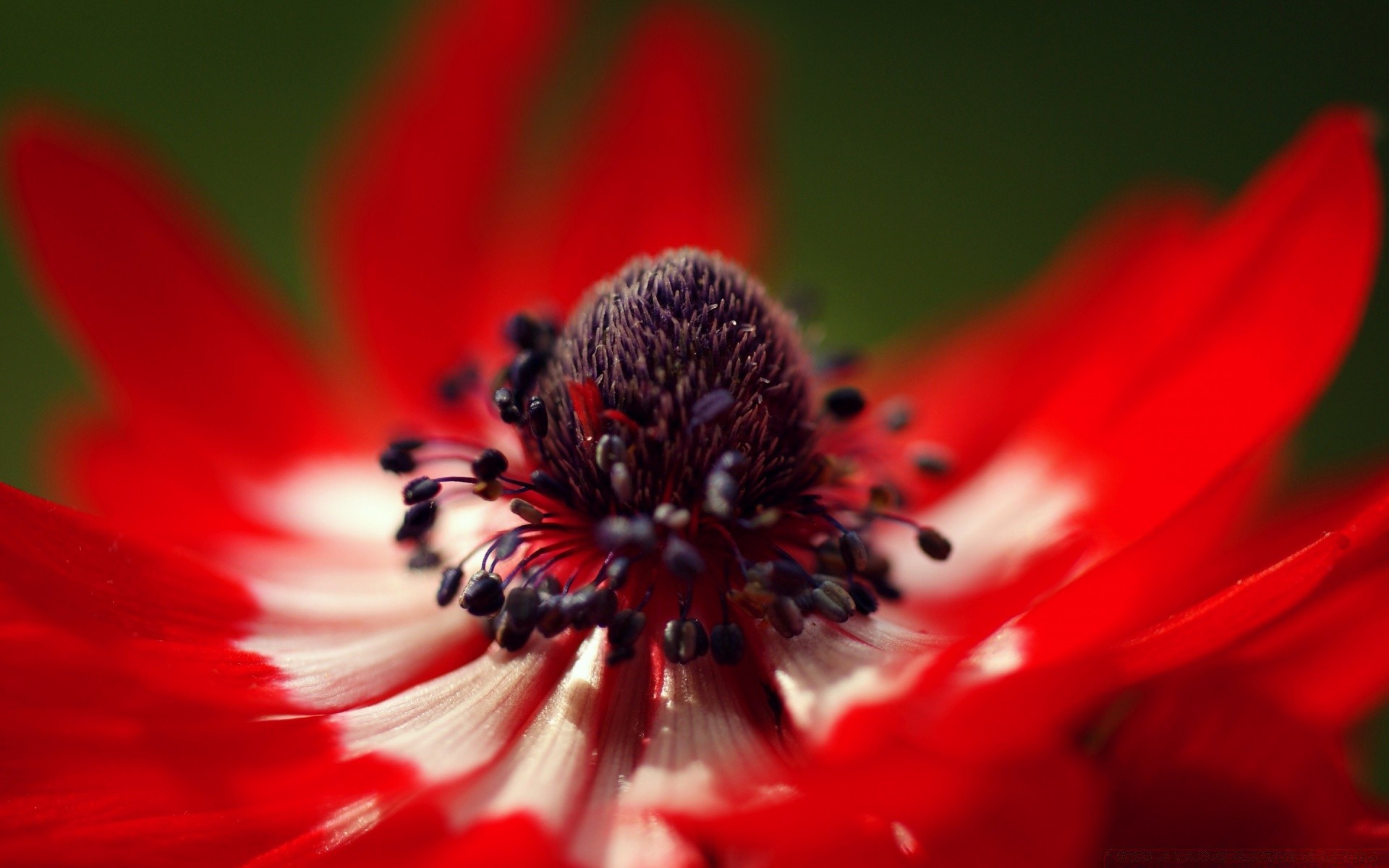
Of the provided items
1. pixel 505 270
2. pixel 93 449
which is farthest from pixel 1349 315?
pixel 93 449

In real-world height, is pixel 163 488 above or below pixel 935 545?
above

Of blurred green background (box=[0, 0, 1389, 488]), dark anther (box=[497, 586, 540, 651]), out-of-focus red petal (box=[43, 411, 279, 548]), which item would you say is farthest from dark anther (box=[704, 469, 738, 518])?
blurred green background (box=[0, 0, 1389, 488])

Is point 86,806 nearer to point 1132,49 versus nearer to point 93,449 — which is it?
point 93,449

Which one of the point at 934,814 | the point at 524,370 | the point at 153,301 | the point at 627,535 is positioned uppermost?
the point at 153,301

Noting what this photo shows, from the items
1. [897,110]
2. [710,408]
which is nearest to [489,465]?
[710,408]

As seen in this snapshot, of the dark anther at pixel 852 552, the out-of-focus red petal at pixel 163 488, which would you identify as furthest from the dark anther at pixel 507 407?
the out-of-focus red petal at pixel 163 488

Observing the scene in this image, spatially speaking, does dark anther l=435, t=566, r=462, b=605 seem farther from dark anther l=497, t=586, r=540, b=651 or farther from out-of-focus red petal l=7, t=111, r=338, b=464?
out-of-focus red petal l=7, t=111, r=338, b=464

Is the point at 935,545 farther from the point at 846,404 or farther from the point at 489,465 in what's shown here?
the point at 489,465
